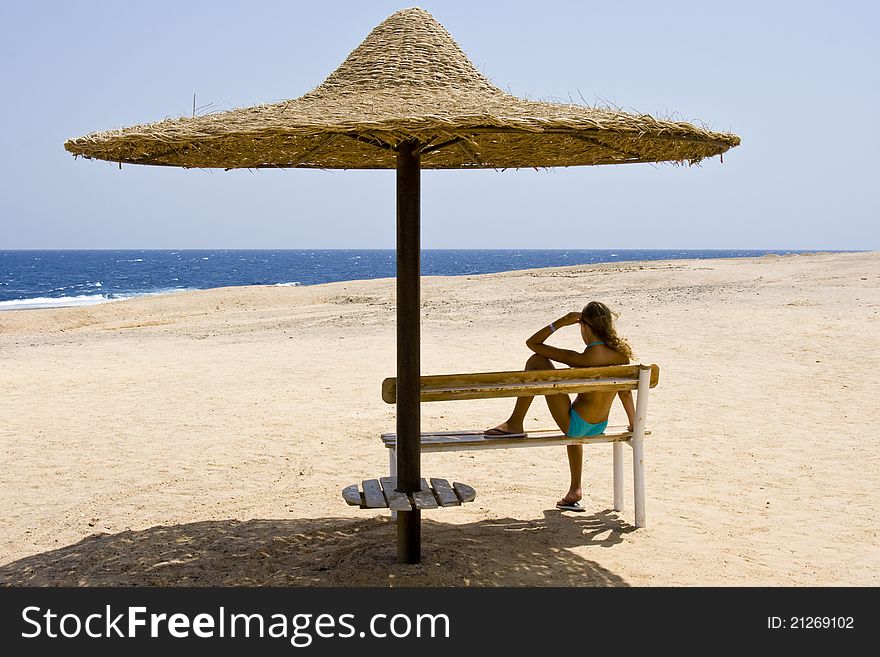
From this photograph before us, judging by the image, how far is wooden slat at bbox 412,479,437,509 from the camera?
4.84m

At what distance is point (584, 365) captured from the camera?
598 centimetres

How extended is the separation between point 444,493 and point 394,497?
29 cm

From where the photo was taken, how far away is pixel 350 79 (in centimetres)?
517

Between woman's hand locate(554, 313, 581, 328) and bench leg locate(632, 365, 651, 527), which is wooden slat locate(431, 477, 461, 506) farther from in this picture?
woman's hand locate(554, 313, 581, 328)

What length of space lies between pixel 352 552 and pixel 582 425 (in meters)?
1.65

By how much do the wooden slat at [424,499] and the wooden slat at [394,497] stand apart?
1.7 inches

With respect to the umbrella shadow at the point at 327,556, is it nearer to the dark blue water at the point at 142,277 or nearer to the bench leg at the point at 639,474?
the bench leg at the point at 639,474

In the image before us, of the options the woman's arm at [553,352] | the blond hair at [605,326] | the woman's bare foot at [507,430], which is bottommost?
the woman's bare foot at [507,430]

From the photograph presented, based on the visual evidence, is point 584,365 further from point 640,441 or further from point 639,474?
point 639,474

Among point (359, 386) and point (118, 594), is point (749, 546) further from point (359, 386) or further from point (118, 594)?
point (359, 386)

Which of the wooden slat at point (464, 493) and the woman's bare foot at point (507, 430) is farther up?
the woman's bare foot at point (507, 430)

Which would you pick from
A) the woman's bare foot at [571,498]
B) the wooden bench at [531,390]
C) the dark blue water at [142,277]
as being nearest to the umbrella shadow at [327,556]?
the woman's bare foot at [571,498]

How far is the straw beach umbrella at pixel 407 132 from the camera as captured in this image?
423 centimetres

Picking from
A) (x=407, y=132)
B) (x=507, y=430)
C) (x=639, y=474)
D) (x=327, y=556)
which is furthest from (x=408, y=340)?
(x=639, y=474)
